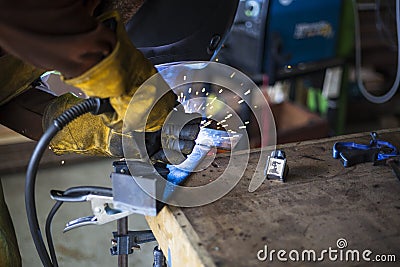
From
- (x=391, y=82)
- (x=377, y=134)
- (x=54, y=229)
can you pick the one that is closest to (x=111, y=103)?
(x=377, y=134)

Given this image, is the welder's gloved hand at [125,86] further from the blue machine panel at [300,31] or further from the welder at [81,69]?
the blue machine panel at [300,31]

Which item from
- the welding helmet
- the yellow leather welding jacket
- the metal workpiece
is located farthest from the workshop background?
the metal workpiece

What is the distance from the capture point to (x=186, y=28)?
1.40 m

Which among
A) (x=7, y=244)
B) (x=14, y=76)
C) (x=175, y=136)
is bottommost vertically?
(x=7, y=244)

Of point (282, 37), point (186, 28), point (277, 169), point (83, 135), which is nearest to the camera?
point (277, 169)

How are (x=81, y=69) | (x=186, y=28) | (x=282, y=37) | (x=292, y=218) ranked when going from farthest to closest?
(x=282, y=37), (x=186, y=28), (x=292, y=218), (x=81, y=69)

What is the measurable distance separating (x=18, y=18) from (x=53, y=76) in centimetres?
62

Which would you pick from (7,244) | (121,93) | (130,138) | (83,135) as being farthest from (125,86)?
(7,244)

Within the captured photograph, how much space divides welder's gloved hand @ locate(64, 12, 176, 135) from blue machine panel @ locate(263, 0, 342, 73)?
4.18ft

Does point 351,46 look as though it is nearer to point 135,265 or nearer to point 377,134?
point 377,134

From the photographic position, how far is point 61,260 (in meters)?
1.60

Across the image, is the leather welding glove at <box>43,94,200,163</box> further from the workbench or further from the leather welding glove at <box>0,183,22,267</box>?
the leather welding glove at <box>0,183,22,267</box>

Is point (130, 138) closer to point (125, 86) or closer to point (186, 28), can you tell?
point (125, 86)

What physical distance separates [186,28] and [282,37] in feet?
3.07
